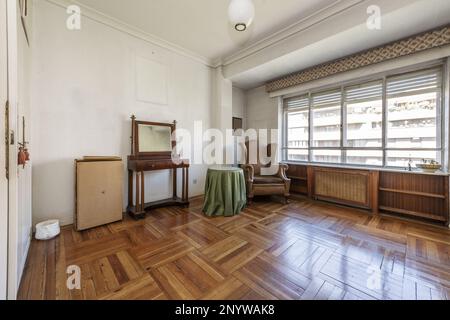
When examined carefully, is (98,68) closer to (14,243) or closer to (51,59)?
(51,59)

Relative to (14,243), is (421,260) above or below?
below

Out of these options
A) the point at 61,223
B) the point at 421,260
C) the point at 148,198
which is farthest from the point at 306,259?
the point at 61,223

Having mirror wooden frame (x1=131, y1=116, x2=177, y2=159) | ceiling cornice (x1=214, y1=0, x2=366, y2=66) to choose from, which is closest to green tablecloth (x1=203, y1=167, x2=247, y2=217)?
mirror wooden frame (x1=131, y1=116, x2=177, y2=159)

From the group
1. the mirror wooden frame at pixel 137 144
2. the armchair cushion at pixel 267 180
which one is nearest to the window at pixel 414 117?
the armchair cushion at pixel 267 180

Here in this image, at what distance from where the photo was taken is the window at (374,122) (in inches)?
105

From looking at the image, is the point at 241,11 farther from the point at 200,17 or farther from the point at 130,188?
the point at 130,188

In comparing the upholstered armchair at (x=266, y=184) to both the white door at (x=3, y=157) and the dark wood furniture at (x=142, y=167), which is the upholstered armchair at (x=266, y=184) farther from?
the white door at (x=3, y=157)

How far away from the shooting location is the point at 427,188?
98.8 inches

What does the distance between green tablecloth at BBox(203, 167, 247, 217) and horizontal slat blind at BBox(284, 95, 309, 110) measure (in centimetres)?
227

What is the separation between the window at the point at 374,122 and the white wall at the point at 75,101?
9.79ft

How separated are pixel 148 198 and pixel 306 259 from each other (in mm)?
2503

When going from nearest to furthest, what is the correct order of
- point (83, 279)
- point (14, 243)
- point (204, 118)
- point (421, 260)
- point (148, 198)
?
point (14, 243), point (83, 279), point (421, 260), point (148, 198), point (204, 118)

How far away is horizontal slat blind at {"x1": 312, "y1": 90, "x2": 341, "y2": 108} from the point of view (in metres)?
3.51

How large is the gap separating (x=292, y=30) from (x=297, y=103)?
5.26 feet
